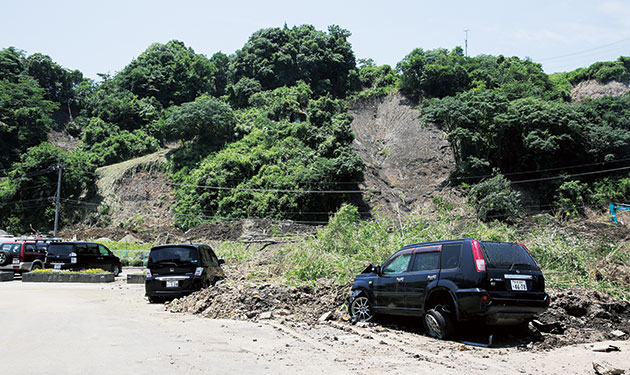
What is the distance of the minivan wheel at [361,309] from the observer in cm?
992

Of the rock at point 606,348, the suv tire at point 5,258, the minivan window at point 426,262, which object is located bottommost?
the suv tire at point 5,258

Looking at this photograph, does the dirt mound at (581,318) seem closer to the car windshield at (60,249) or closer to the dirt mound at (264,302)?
the dirt mound at (264,302)

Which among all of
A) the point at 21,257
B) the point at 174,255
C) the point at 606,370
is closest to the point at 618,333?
the point at 606,370

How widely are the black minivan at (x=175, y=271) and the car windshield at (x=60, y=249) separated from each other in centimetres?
992

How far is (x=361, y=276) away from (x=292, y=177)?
3812 cm

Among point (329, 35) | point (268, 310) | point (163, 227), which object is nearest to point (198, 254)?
point (268, 310)

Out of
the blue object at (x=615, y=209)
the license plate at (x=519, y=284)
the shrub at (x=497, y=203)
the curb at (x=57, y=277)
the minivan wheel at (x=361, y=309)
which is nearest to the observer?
the license plate at (x=519, y=284)

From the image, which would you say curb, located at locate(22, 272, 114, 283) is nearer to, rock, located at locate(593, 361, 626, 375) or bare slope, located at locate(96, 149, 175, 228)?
rock, located at locate(593, 361, 626, 375)

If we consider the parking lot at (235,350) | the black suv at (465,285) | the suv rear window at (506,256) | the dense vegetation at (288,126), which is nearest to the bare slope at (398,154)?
the dense vegetation at (288,126)

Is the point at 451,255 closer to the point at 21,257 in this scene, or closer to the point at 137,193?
the point at 21,257

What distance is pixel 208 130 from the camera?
196 feet

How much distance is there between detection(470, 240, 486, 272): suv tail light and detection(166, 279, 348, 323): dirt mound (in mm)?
3838

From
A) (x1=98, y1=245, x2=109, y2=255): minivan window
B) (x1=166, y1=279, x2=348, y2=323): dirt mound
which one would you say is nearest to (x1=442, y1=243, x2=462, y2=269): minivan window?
(x1=166, y1=279, x2=348, y2=323): dirt mound

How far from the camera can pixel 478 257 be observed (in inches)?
305
